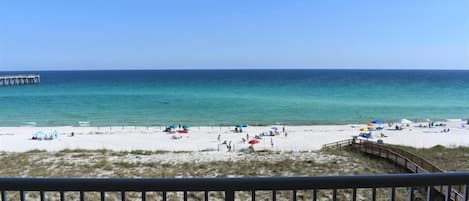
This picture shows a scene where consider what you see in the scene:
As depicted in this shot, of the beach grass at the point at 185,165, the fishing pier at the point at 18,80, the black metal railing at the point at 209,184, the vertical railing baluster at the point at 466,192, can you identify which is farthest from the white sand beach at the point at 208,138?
the fishing pier at the point at 18,80

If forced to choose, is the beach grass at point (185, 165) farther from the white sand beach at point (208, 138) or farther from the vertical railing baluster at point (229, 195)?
the vertical railing baluster at point (229, 195)

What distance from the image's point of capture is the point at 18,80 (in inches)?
2817

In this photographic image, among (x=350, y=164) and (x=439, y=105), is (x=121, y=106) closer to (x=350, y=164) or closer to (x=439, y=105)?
(x=350, y=164)

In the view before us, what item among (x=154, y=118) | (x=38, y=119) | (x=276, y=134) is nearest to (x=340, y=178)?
(x=276, y=134)

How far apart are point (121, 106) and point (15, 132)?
50.0 ft

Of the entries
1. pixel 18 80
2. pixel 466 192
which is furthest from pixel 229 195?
pixel 18 80

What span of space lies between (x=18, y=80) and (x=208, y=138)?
216ft

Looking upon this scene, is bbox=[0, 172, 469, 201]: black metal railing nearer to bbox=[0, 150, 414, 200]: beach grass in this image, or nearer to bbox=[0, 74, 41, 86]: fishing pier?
bbox=[0, 150, 414, 200]: beach grass

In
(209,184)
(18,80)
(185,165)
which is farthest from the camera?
(18,80)

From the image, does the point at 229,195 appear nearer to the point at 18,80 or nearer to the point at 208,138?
the point at 208,138

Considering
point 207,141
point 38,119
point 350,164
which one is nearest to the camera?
point 350,164

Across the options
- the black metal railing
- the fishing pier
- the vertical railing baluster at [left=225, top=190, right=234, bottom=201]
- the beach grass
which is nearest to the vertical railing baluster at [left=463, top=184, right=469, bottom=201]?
the black metal railing

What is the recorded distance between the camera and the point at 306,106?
126ft

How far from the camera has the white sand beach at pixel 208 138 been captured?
18.9 meters
